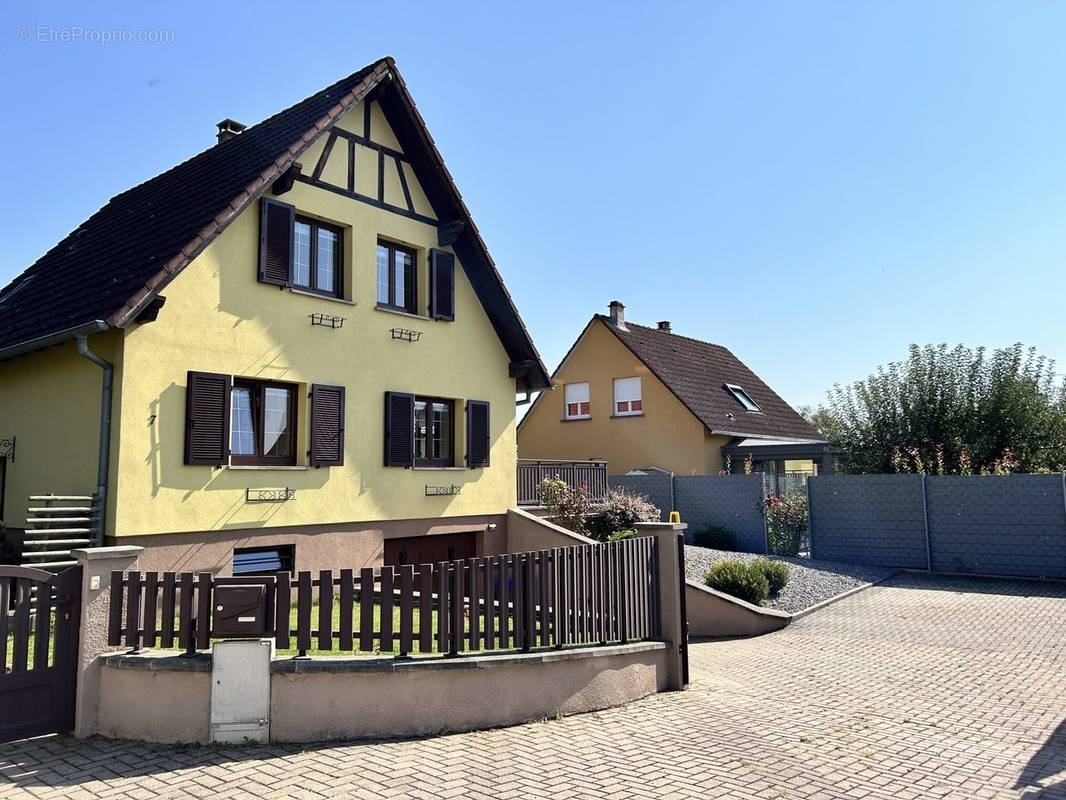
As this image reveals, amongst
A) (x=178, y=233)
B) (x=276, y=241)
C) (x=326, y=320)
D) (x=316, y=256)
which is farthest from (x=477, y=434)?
(x=178, y=233)

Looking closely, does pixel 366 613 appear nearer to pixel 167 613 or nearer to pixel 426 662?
pixel 426 662

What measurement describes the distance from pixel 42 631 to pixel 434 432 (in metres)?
8.90

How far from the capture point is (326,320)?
41.1 ft

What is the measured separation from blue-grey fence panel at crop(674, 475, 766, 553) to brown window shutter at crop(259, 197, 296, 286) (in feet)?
41.8

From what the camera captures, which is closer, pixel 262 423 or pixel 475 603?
pixel 475 603

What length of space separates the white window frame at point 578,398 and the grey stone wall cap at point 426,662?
69.3 ft

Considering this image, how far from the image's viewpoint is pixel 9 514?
38.4 feet

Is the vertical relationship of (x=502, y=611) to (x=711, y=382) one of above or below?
below

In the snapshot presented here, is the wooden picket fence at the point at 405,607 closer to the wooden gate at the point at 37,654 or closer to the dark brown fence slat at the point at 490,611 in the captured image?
the dark brown fence slat at the point at 490,611

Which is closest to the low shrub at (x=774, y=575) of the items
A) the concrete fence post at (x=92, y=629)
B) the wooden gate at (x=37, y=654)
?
the concrete fence post at (x=92, y=629)

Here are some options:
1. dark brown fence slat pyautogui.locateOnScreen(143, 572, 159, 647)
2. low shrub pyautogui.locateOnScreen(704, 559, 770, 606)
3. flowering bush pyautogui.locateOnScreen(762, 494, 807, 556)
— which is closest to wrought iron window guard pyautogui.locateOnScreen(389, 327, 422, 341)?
low shrub pyautogui.locateOnScreen(704, 559, 770, 606)

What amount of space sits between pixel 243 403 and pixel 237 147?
5311 mm

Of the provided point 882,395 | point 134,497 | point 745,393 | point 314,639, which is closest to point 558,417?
point 745,393

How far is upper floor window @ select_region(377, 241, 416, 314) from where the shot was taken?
13.9 meters
